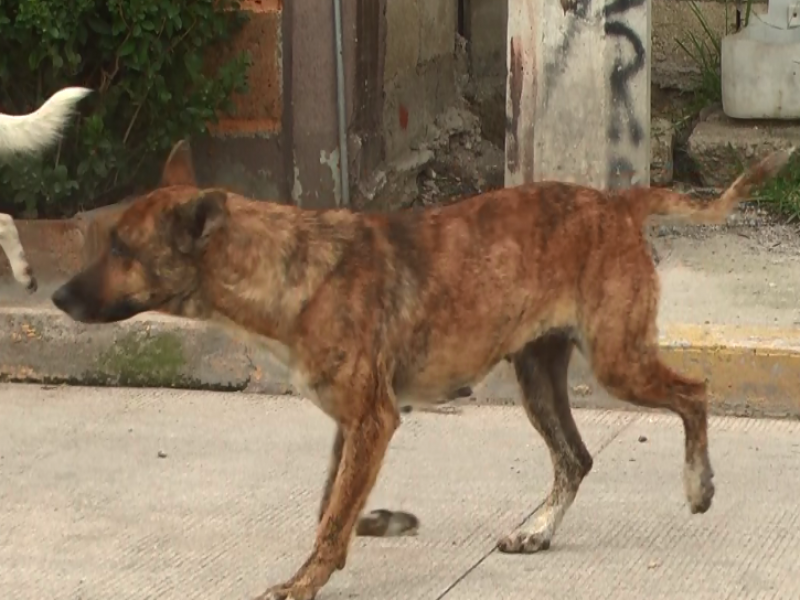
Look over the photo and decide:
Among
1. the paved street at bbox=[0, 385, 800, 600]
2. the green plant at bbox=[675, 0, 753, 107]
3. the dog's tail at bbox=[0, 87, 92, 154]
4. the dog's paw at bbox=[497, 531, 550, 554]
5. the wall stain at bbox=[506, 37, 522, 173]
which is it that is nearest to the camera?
the paved street at bbox=[0, 385, 800, 600]

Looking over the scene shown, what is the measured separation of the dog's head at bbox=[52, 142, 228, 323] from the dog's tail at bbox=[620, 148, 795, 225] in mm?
1307

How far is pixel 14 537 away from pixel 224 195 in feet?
4.75

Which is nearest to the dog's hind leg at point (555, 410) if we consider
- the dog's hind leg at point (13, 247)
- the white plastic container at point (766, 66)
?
the dog's hind leg at point (13, 247)

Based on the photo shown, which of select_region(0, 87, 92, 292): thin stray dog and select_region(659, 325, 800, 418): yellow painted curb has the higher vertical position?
select_region(0, 87, 92, 292): thin stray dog

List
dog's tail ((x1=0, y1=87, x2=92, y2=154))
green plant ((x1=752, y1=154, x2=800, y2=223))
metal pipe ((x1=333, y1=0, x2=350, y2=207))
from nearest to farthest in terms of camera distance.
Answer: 1. dog's tail ((x1=0, y1=87, x2=92, y2=154))
2. metal pipe ((x1=333, y1=0, x2=350, y2=207))
3. green plant ((x1=752, y1=154, x2=800, y2=223))

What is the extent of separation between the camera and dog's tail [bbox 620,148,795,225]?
17.1ft

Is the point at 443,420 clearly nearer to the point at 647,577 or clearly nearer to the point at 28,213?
the point at 647,577

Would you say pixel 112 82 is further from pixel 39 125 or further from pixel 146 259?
pixel 146 259

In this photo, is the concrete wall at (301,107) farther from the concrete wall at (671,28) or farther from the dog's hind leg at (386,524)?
the dog's hind leg at (386,524)

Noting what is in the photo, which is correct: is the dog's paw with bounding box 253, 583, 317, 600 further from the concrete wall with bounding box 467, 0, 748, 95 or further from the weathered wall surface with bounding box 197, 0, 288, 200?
the concrete wall with bounding box 467, 0, 748, 95

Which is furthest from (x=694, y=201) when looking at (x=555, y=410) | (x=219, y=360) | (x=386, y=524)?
(x=219, y=360)

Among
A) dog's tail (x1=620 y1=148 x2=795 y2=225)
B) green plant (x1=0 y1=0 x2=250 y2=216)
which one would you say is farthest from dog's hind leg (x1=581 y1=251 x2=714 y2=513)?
green plant (x1=0 y1=0 x2=250 y2=216)

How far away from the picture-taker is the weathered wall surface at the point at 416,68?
8523 millimetres

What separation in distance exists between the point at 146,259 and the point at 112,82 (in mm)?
3218
